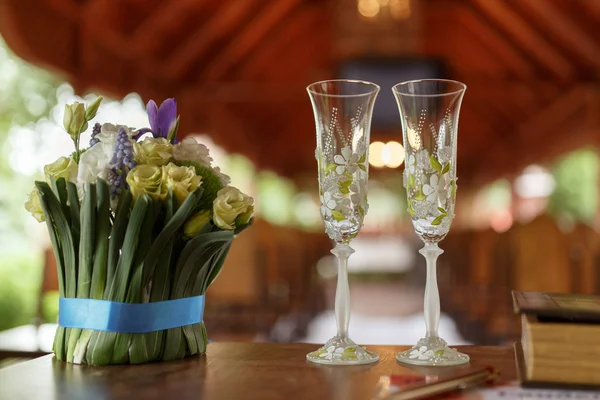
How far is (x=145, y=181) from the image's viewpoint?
3.25ft

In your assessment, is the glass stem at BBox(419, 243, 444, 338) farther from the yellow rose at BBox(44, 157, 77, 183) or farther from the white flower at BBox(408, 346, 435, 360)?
the yellow rose at BBox(44, 157, 77, 183)

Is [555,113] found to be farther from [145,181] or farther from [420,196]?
[145,181]

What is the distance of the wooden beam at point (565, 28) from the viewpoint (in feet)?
23.6

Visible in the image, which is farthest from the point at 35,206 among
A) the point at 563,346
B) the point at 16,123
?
the point at 16,123

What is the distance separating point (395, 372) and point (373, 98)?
0.38m

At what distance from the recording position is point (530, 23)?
329 inches

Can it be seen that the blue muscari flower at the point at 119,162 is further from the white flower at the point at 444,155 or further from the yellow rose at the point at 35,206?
the white flower at the point at 444,155

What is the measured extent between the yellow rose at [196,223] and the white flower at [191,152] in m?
0.09

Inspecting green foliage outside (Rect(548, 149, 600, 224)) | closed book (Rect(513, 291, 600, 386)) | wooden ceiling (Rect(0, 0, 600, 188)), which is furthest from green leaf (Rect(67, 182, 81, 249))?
green foliage outside (Rect(548, 149, 600, 224))

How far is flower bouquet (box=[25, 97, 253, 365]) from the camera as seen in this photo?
99 centimetres

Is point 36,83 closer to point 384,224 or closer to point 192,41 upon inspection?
point 192,41

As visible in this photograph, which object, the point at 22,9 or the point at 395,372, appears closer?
the point at 395,372

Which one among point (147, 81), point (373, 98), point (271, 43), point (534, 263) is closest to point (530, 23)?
point (271, 43)

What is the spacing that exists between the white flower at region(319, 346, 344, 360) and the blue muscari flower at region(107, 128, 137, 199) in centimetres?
36
